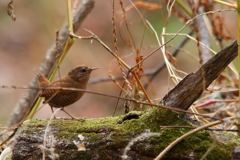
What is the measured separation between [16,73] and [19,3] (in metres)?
1.96

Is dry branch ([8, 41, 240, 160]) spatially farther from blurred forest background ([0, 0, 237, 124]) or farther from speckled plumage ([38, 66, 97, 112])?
blurred forest background ([0, 0, 237, 124])

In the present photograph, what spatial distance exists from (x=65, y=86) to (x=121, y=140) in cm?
116

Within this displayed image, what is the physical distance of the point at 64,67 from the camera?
25.0ft

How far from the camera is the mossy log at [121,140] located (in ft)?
6.49

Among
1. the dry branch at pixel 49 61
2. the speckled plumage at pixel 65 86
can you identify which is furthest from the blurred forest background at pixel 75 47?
the speckled plumage at pixel 65 86

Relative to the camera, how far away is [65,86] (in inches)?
120

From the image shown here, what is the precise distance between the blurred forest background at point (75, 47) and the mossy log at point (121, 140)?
4639mm

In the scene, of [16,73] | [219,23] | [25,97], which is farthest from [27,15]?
[219,23]

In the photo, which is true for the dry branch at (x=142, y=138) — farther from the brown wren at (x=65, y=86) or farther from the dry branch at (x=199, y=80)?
the brown wren at (x=65, y=86)

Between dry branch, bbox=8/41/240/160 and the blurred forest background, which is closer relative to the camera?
dry branch, bbox=8/41/240/160

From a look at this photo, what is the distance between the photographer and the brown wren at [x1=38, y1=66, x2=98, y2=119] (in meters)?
2.84

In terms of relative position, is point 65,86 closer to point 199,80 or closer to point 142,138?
point 142,138

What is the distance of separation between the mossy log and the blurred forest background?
464 centimetres

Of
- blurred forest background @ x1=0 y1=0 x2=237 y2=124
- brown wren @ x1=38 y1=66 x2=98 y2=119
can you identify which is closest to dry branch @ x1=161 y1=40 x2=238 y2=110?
brown wren @ x1=38 y1=66 x2=98 y2=119
